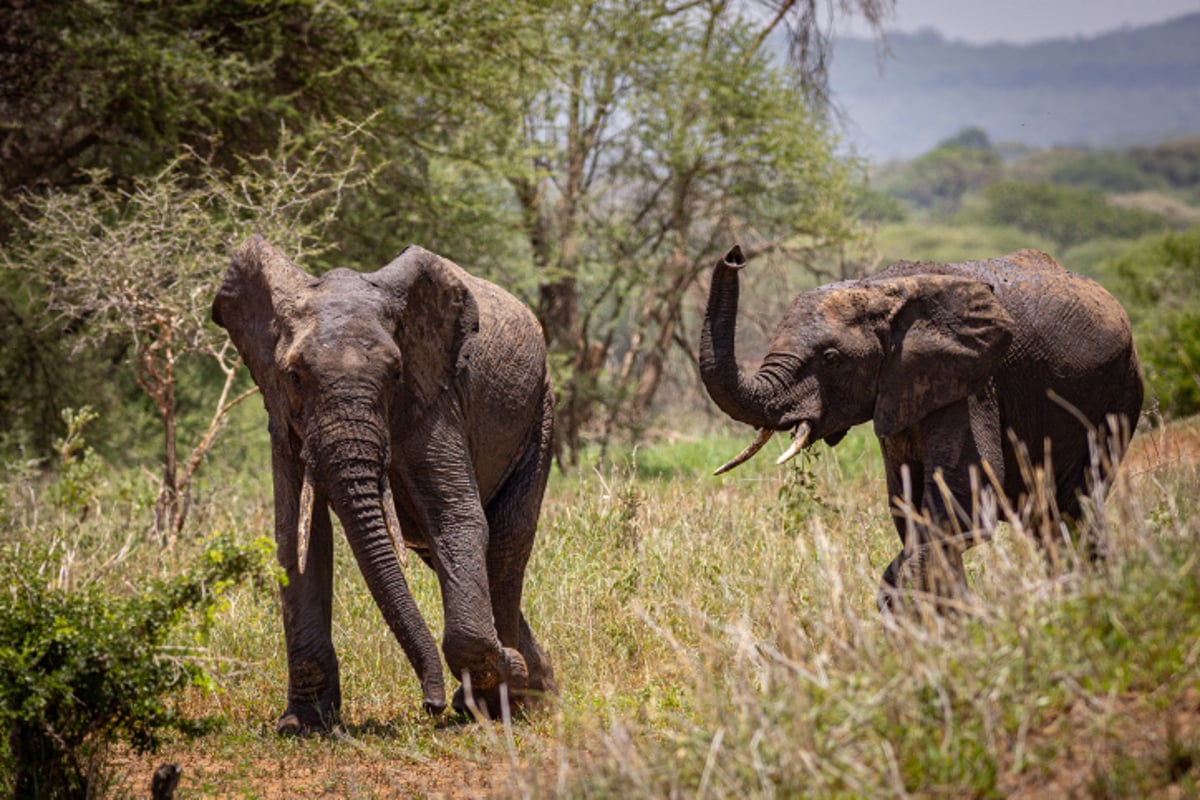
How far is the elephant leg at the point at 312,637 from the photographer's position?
267 inches

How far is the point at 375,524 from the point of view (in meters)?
6.21

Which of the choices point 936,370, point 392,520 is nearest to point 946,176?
point 936,370

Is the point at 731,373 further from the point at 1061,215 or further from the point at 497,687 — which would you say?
the point at 1061,215

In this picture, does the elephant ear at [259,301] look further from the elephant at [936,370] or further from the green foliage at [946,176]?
the green foliage at [946,176]

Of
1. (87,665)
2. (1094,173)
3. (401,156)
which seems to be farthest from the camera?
(1094,173)

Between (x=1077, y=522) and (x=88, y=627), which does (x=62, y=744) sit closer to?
(x=88, y=627)

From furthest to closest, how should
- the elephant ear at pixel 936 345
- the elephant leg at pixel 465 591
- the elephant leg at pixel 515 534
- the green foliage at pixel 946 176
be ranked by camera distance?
the green foliage at pixel 946 176, the elephant leg at pixel 515 534, the elephant ear at pixel 936 345, the elephant leg at pixel 465 591

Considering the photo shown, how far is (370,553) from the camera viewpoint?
625 centimetres

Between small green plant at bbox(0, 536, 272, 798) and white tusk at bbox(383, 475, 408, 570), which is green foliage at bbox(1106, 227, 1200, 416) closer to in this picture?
white tusk at bbox(383, 475, 408, 570)

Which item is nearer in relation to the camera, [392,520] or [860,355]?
[392,520]

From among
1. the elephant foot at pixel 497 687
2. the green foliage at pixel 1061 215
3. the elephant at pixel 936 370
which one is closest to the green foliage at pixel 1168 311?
the elephant at pixel 936 370

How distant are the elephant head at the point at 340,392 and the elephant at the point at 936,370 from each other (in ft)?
4.18

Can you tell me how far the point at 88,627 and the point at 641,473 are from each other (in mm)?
11996

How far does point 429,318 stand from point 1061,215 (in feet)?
262
